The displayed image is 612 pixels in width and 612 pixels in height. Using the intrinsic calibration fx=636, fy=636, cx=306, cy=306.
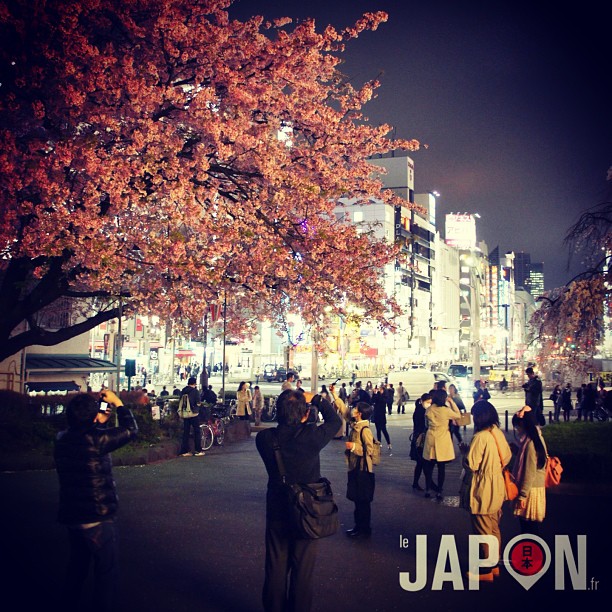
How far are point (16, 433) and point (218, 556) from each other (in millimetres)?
10579

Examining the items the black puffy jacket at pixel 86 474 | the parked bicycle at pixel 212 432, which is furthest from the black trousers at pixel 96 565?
the parked bicycle at pixel 212 432

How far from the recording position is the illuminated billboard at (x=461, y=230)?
16188 centimetres

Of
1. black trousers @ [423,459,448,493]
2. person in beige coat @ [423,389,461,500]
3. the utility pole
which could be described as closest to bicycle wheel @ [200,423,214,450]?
black trousers @ [423,459,448,493]

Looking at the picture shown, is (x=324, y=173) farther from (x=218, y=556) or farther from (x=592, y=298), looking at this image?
(x=592, y=298)

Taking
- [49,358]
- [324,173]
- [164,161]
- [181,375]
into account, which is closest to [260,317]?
[324,173]

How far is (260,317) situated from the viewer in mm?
17906

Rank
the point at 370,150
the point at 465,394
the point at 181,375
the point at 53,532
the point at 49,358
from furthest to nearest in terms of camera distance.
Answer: the point at 181,375 → the point at 465,394 → the point at 49,358 → the point at 370,150 → the point at 53,532

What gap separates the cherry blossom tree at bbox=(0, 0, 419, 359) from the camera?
11844 millimetres

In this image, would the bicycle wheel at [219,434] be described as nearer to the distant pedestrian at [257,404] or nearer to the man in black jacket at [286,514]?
the distant pedestrian at [257,404]

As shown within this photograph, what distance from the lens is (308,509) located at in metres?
4.93

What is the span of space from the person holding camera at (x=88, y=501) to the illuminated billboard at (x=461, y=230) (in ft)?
528

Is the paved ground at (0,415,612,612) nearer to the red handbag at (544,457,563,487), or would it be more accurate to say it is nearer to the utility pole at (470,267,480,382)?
the red handbag at (544,457,563,487)

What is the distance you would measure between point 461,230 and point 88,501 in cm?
16452

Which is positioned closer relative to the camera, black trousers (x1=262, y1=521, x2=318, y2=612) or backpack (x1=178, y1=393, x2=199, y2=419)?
black trousers (x1=262, y1=521, x2=318, y2=612)
